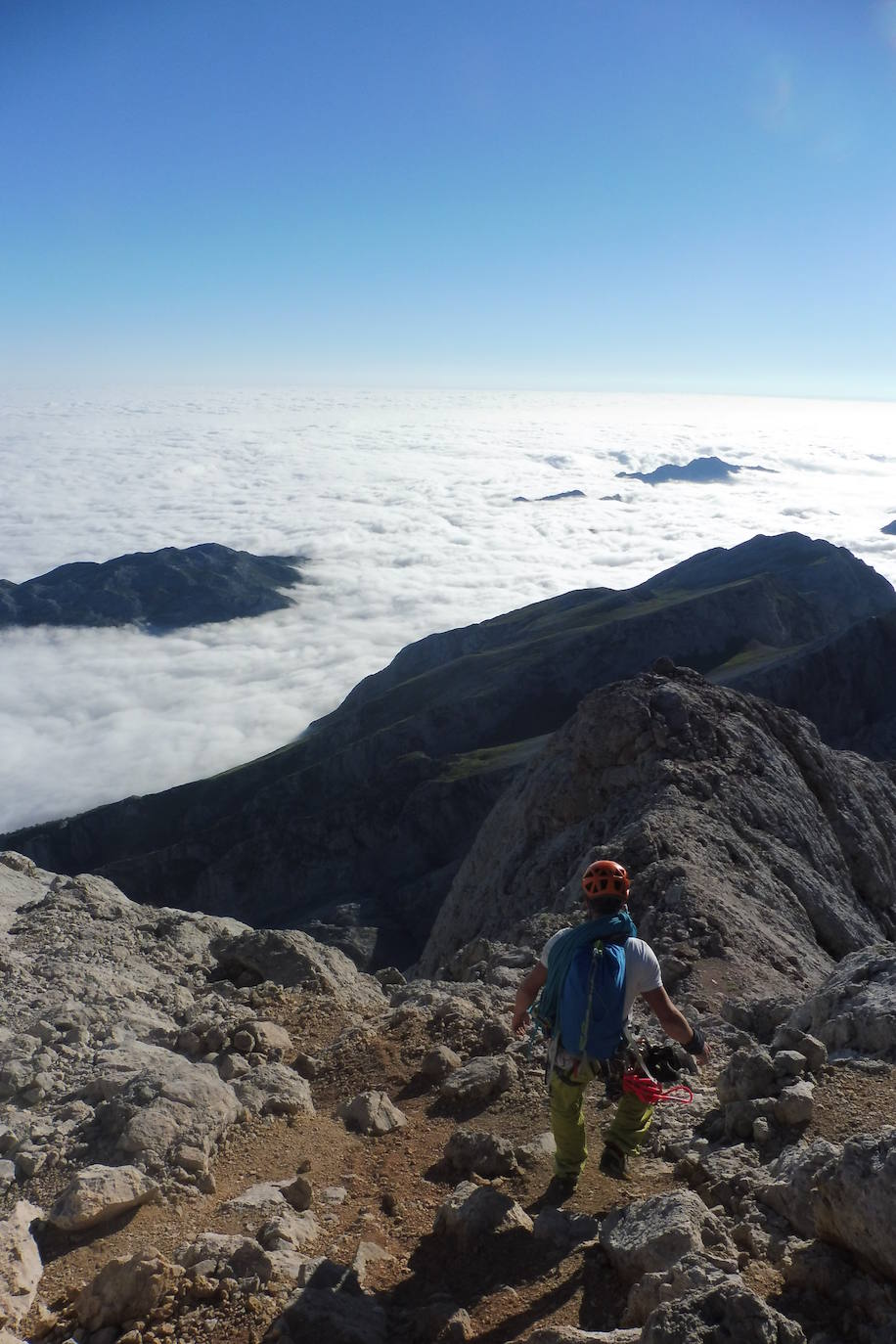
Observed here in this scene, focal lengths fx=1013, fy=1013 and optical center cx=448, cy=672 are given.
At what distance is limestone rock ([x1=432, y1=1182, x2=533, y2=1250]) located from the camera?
648 cm

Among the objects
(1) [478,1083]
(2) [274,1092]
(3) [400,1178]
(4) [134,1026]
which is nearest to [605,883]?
(3) [400,1178]

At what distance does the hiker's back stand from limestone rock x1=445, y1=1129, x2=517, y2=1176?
1373mm

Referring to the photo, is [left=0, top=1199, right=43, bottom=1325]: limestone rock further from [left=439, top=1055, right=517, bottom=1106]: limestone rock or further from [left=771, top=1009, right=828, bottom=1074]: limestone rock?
[left=771, top=1009, right=828, bottom=1074]: limestone rock

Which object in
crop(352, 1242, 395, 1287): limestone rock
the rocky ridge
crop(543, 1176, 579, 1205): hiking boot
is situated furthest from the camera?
crop(543, 1176, 579, 1205): hiking boot

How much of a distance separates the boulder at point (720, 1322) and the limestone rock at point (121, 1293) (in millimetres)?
2721

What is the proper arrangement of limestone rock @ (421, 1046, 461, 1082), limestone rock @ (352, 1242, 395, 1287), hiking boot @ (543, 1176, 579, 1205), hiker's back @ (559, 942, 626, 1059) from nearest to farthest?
limestone rock @ (352, 1242, 395, 1287), hiker's back @ (559, 942, 626, 1059), hiking boot @ (543, 1176, 579, 1205), limestone rock @ (421, 1046, 461, 1082)

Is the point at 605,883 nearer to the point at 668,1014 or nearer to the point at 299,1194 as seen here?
the point at 668,1014

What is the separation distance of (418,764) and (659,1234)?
81.5 meters

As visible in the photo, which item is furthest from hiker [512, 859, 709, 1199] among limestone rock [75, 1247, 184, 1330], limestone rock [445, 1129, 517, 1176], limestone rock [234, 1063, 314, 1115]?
limestone rock [75, 1247, 184, 1330]

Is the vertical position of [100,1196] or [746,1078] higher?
[746,1078]

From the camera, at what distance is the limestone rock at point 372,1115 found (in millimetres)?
8676

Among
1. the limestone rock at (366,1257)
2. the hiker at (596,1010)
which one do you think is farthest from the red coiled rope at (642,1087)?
the limestone rock at (366,1257)

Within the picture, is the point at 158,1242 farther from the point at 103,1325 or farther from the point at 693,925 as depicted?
the point at 693,925

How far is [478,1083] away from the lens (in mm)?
9250
